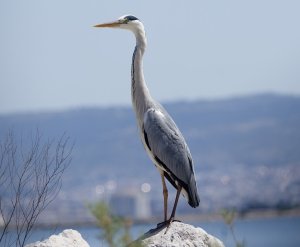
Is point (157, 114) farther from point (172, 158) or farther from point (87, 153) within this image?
point (87, 153)

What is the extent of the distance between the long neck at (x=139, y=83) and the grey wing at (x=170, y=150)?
0.11m

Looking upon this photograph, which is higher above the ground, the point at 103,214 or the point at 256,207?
the point at 103,214

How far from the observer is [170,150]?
1034 cm

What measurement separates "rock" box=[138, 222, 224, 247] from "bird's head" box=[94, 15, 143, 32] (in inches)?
92.2

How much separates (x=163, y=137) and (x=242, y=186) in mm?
137076

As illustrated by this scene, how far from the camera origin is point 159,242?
9.24 m

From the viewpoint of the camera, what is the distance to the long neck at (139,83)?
10.5 meters

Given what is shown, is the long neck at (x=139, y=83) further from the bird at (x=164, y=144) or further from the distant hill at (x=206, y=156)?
the distant hill at (x=206, y=156)

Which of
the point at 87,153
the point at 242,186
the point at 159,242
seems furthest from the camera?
the point at 87,153

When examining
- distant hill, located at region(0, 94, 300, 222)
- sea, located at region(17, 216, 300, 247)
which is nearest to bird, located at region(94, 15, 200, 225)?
sea, located at region(17, 216, 300, 247)

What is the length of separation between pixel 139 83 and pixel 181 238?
6.33ft

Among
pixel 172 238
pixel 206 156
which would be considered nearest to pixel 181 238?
pixel 172 238

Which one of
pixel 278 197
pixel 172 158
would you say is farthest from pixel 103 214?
pixel 278 197

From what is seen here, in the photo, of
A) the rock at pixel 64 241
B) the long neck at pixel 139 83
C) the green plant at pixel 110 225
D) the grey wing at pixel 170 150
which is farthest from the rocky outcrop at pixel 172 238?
the green plant at pixel 110 225
